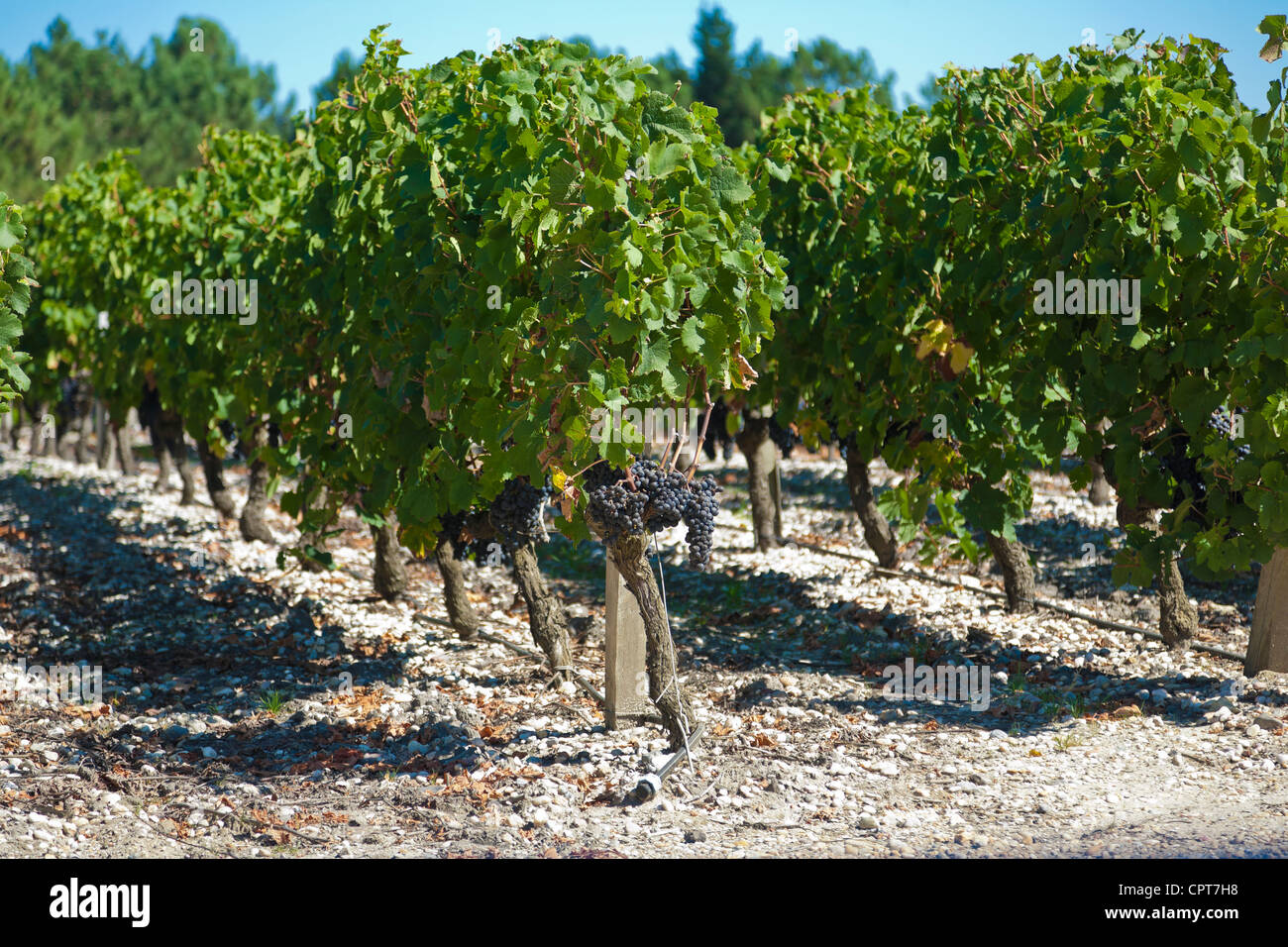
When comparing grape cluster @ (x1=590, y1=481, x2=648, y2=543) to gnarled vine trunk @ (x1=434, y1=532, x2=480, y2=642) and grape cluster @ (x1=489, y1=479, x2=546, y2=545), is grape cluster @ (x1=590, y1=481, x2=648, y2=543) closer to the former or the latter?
grape cluster @ (x1=489, y1=479, x2=546, y2=545)

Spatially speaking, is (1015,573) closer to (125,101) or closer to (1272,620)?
(1272,620)

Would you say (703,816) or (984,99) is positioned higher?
(984,99)

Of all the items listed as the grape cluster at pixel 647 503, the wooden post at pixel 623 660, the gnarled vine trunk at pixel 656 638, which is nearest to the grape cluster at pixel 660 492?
the grape cluster at pixel 647 503

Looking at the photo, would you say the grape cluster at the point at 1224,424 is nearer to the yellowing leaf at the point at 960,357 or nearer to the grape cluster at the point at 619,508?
the yellowing leaf at the point at 960,357

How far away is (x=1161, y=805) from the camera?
4.76m

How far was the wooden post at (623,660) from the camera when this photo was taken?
5801mm

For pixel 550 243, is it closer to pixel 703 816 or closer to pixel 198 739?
pixel 703 816

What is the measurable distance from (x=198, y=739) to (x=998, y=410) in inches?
194

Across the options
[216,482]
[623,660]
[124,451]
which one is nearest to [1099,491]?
[623,660]

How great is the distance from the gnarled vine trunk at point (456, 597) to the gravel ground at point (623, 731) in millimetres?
184

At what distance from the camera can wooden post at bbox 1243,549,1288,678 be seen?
6273 millimetres

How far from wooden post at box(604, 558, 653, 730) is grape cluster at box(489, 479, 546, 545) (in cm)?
62

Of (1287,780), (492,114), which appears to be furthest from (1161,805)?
(492,114)
